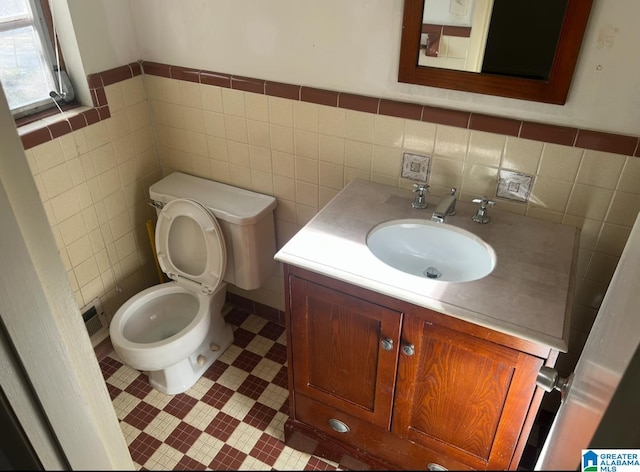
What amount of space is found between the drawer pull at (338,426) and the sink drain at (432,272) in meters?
0.60

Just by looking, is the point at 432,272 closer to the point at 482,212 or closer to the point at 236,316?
the point at 482,212

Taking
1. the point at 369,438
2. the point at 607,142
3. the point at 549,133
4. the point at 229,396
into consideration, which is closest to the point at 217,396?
the point at 229,396

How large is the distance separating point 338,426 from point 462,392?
52 centimetres

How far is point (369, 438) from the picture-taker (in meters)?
1.63

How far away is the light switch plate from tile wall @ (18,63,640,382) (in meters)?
0.02

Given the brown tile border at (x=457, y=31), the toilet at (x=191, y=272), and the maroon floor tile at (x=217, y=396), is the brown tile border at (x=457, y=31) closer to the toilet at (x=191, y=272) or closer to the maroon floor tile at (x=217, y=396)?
the toilet at (x=191, y=272)

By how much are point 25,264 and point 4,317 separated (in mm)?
61

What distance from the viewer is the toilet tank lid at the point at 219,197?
77.5 inches

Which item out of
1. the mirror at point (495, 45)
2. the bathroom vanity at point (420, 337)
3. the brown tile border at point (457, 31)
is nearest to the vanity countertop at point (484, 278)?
the bathroom vanity at point (420, 337)

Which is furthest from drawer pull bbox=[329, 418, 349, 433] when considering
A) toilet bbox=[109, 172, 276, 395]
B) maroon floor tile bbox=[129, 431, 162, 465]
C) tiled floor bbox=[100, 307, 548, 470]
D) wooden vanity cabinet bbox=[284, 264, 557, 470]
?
maroon floor tile bbox=[129, 431, 162, 465]

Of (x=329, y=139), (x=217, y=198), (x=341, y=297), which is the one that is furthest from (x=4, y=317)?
(x=217, y=198)

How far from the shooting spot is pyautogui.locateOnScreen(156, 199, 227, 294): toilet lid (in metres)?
2.00

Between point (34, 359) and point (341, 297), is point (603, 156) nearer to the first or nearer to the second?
point (341, 297)

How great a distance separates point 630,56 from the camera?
51.6 inches
